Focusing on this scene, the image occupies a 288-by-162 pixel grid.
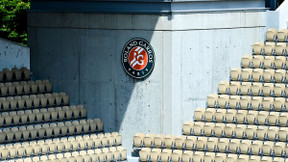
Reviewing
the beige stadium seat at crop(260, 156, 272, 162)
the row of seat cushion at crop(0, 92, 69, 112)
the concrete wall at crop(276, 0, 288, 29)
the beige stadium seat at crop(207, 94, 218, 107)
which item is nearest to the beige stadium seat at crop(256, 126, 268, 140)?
the beige stadium seat at crop(260, 156, 272, 162)

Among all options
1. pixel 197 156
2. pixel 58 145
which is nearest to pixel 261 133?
pixel 197 156

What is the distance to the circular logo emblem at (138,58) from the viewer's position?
26.3 metres

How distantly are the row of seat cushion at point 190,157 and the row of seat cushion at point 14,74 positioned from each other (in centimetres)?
595

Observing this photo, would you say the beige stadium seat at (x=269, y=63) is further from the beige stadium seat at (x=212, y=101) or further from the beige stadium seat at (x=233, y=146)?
the beige stadium seat at (x=233, y=146)

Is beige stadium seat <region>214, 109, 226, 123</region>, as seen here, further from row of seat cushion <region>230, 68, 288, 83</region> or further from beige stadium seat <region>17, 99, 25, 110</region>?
beige stadium seat <region>17, 99, 25, 110</region>

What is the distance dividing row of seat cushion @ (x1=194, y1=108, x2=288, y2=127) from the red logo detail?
252cm

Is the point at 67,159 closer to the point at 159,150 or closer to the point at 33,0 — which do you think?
the point at 159,150

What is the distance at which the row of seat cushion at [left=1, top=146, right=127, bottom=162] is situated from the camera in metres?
23.9

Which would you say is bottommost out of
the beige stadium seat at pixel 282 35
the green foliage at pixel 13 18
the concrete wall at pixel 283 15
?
the beige stadium seat at pixel 282 35

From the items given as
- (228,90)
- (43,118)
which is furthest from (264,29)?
(43,118)

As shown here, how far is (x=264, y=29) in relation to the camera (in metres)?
27.6

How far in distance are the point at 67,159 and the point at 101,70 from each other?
4186 mm

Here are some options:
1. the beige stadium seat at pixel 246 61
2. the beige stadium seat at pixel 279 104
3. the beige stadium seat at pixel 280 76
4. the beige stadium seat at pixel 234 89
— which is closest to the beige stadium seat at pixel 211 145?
the beige stadium seat at pixel 234 89

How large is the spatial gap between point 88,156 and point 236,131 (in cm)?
497
